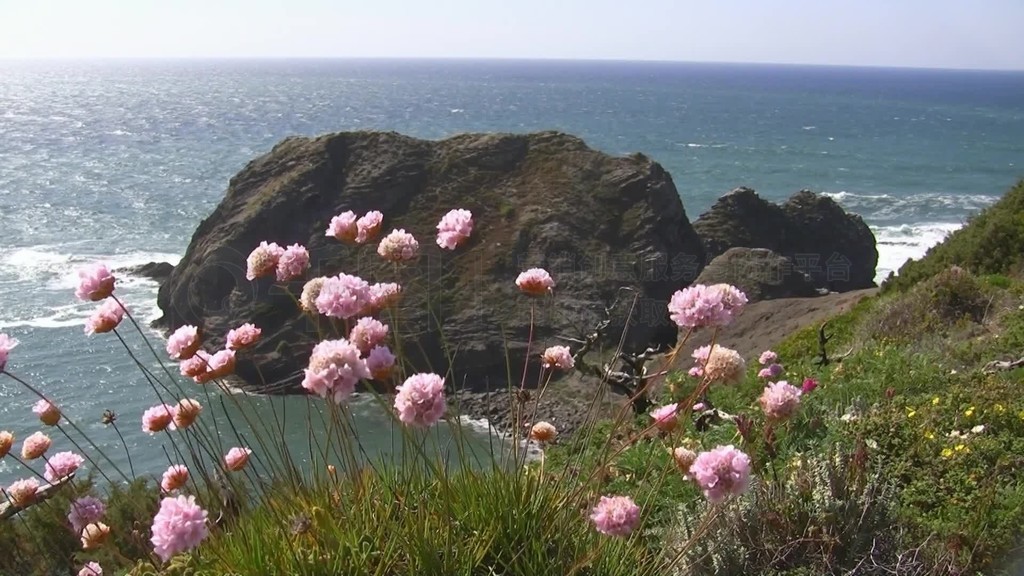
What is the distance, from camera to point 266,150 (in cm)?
8075

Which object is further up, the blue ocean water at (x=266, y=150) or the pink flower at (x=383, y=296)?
the pink flower at (x=383, y=296)

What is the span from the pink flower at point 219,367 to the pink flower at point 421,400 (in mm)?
1048

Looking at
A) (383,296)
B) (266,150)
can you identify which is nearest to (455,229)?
(383,296)

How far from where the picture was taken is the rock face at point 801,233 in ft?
121

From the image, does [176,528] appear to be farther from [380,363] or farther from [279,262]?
[279,262]

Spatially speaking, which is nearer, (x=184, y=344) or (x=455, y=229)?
(x=184, y=344)

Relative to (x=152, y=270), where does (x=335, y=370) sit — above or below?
above

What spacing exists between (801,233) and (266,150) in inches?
2188

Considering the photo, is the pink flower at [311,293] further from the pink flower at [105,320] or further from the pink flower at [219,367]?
the pink flower at [105,320]

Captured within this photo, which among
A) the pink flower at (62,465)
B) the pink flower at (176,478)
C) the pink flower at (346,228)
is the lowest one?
the pink flower at (62,465)

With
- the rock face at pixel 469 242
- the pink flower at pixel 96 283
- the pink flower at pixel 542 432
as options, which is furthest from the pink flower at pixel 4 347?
the rock face at pixel 469 242

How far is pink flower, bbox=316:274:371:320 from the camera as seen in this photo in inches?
128

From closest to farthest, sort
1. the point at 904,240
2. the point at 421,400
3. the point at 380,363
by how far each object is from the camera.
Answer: the point at 421,400 < the point at 380,363 < the point at 904,240

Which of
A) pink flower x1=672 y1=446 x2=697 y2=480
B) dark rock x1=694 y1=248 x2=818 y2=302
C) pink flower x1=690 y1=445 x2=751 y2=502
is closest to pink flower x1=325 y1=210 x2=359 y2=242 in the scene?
pink flower x1=672 y1=446 x2=697 y2=480
